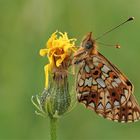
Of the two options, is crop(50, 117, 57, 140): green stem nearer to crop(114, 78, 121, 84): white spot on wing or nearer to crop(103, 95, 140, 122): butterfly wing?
crop(103, 95, 140, 122): butterfly wing

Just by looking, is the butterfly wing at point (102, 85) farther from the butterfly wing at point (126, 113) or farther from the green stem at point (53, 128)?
the green stem at point (53, 128)

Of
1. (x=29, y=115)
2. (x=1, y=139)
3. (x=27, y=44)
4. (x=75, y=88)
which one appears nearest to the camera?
(x=75, y=88)

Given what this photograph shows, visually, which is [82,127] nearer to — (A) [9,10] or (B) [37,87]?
(B) [37,87]

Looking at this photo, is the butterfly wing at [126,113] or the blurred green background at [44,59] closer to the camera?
the butterfly wing at [126,113]

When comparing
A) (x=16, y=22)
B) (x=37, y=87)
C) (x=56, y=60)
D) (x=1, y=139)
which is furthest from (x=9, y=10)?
(x=56, y=60)

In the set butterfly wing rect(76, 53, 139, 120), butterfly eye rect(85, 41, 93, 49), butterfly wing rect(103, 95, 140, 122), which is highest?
butterfly eye rect(85, 41, 93, 49)

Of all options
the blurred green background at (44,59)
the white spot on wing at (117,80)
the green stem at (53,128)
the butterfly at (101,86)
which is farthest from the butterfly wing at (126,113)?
the blurred green background at (44,59)

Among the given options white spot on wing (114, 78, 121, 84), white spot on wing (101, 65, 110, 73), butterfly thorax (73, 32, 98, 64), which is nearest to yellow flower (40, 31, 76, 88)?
butterfly thorax (73, 32, 98, 64)
